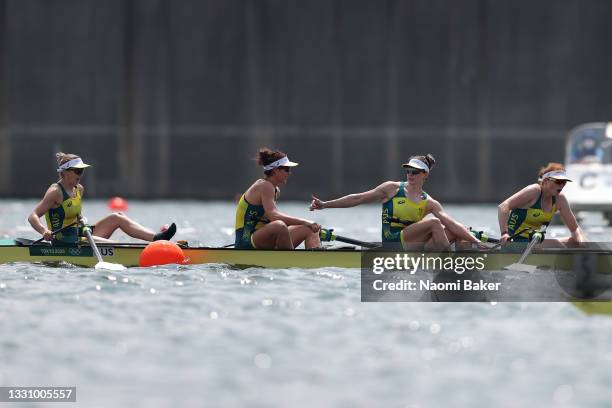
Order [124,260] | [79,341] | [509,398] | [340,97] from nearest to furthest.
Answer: [509,398] → [79,341] → [124,260] → [340,97]

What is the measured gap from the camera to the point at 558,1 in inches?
1297

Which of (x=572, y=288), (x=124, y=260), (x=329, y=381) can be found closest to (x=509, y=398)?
(x=329, y=381)

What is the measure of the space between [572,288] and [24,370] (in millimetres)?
6225

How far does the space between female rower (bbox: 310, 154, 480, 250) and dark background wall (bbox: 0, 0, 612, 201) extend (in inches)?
741

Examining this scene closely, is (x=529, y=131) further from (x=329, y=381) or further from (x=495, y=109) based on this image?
(x=329, y=381)

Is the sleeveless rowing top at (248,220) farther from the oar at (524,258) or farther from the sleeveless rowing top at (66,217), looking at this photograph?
the oar at (524,258)

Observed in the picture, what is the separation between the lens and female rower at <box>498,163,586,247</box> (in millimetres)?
13742

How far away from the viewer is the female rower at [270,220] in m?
13.6

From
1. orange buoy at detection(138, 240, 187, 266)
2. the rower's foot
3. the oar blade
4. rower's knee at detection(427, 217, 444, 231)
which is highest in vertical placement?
rower's knee at detection(427, 217, 444, 231)

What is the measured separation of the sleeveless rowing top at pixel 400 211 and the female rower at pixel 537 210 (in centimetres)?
87

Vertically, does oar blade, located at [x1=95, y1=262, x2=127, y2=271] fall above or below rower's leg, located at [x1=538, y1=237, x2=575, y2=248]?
below

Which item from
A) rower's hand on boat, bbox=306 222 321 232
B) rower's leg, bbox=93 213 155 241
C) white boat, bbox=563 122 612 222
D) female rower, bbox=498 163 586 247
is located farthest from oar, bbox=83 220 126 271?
white boat, bbox=563 122 612 222

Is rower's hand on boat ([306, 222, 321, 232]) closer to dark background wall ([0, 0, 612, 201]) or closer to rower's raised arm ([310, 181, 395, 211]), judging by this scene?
rower's raised arm ([310, 181, 395, 211])

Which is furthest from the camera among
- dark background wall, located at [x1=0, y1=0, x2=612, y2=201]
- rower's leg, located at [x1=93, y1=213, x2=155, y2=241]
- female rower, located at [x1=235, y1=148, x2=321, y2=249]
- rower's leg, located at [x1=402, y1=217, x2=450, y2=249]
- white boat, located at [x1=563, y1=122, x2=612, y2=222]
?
dark background wall, located at [x1=0, y1=0, x2=612, y2=201]
